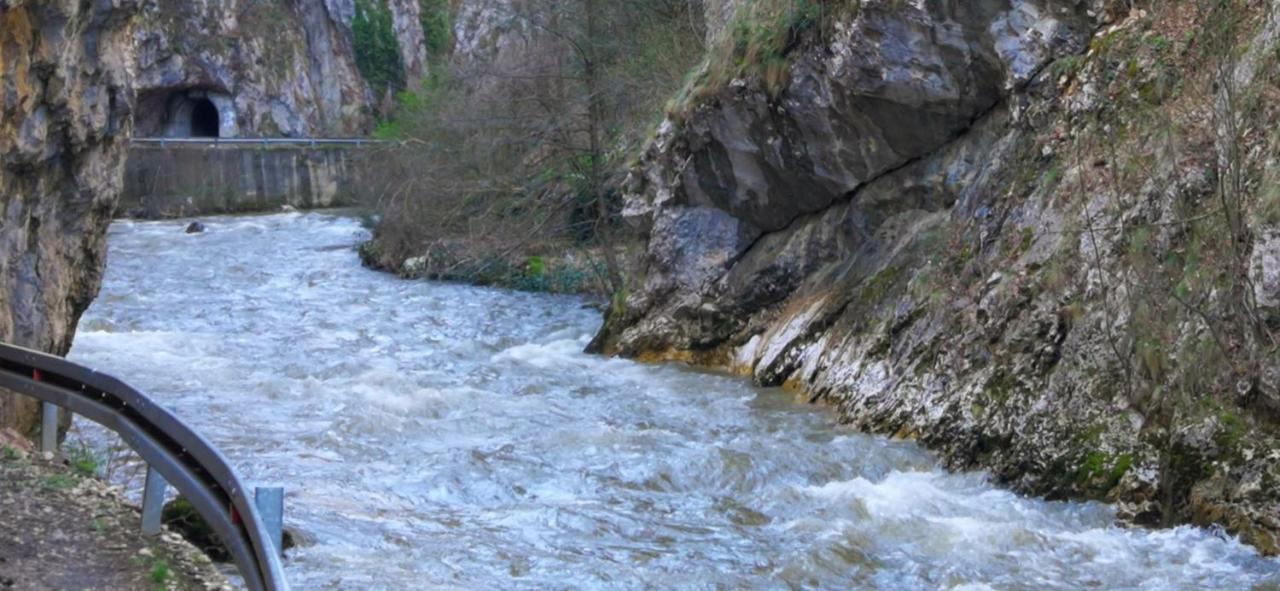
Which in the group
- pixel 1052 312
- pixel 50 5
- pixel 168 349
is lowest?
pixel 168 349

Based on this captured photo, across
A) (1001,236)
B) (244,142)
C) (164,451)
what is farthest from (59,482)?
(244,142)

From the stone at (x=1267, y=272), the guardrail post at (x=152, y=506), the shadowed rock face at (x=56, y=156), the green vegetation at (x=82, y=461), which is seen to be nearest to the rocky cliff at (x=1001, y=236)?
the stone at (x=1267, y=272)

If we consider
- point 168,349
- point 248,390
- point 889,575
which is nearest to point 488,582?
point 889,575

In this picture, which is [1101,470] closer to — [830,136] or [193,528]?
[193,528]

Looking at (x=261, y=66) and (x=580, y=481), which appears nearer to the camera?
(x=580, y=481)

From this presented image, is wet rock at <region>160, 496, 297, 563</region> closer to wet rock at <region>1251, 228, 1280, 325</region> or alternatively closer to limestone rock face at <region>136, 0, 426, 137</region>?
wet rock at <region>1251, 228, 1280, 325</region>

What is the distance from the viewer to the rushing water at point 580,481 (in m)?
8.09

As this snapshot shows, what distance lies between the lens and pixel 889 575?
805 centimetres

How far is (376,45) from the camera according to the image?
5047cm

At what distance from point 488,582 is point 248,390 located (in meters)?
6.68

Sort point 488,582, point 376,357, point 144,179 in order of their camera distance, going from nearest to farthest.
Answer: point 488,582 < point 376,357 < point 144,179

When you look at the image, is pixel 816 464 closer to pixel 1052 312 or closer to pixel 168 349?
pixel 1052 312

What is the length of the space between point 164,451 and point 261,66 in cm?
4392

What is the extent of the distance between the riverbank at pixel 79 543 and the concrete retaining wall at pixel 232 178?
2863 cm
